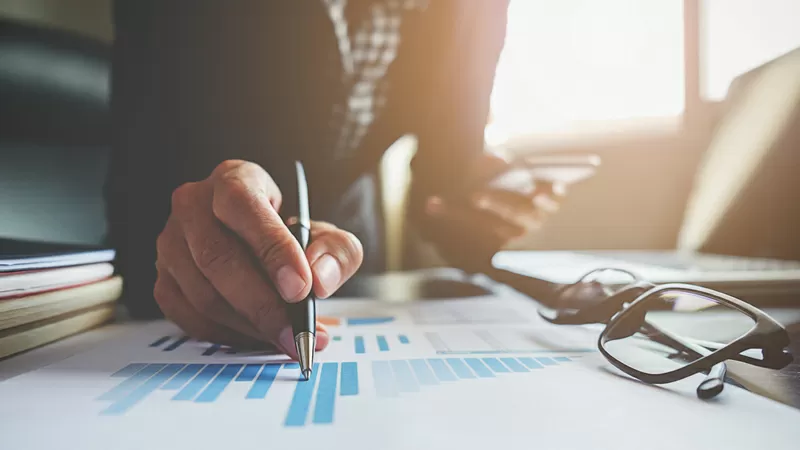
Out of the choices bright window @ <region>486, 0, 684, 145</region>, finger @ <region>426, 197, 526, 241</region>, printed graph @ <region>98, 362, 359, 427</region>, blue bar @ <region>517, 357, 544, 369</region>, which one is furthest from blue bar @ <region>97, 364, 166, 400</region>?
bright window @ <region>486, 0, 684, 145</region>

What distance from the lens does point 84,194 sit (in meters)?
0.44

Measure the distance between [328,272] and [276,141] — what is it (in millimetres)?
304

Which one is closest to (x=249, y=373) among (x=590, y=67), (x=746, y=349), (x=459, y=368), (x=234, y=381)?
(x=234, y=381)

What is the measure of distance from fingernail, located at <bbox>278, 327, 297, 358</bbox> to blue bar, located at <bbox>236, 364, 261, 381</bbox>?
2cm

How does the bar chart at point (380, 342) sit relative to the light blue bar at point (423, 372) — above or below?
below

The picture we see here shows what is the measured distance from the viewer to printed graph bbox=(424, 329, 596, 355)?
0.96ft

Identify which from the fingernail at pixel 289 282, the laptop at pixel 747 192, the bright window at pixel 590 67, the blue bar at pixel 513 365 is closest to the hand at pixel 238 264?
the fingernail at pixel 289 282

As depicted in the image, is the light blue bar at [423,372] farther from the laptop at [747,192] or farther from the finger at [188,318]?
the laptop at [747,192]

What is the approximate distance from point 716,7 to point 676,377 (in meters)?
0.92

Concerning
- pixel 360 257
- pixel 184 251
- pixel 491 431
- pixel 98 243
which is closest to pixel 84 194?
pixel 98 243

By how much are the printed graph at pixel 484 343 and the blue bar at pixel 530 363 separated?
0.6 inches

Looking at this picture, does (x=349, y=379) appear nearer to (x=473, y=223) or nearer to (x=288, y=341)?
(x=288, y=341)

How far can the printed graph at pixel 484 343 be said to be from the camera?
11.5 inches

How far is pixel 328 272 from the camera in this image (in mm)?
280
